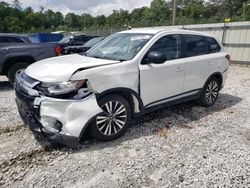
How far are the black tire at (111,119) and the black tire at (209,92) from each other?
87.1 inches

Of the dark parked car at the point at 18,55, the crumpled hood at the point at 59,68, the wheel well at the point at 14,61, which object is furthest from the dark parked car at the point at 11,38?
the crumpled hood at the point at 59,68

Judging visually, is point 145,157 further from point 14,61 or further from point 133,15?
point 133,15

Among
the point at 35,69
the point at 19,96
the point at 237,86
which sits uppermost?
the point at 35,69

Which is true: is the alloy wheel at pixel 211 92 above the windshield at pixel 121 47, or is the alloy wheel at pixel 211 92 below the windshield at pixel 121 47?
below

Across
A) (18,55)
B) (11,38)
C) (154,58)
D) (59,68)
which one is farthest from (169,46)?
(11,38)

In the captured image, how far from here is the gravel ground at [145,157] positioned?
2912 millimetres

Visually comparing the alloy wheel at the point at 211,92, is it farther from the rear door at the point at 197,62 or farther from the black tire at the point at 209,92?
the rear door at the point at 197,62

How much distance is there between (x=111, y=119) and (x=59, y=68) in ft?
3.49

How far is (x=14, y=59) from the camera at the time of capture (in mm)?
7156

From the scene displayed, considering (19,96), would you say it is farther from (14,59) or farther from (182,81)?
(14,59)

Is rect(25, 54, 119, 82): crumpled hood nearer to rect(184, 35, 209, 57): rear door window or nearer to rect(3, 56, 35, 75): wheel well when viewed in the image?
rect(184, 35, 209, 57): rear door window

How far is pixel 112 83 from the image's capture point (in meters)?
3.60

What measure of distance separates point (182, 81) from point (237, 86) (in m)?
4.01

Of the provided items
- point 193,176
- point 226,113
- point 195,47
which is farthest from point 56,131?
point 226,113
